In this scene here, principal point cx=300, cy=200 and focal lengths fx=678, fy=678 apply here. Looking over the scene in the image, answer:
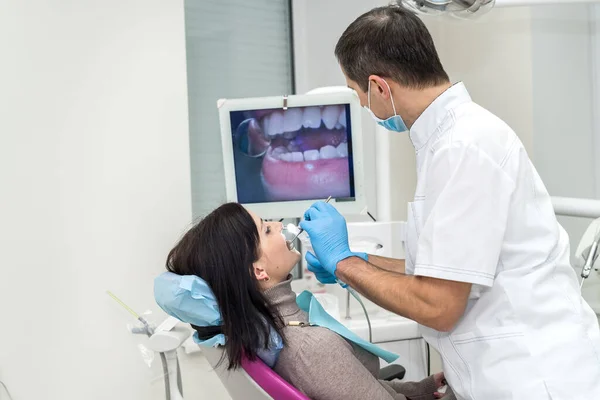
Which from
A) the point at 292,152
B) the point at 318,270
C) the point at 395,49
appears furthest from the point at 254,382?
the point at 292,152

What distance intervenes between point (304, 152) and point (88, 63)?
2.53ft

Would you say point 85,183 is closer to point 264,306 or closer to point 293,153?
point 293,153

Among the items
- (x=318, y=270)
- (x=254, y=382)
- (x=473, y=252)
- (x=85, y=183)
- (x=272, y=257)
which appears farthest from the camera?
(x=85, y=183)

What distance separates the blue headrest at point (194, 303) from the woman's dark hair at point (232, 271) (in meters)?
0.02

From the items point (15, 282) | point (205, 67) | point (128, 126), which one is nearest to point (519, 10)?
point (205, 67)

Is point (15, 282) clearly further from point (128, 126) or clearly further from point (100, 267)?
point (128, 126)

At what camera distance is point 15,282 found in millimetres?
2113

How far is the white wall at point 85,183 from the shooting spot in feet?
6.95

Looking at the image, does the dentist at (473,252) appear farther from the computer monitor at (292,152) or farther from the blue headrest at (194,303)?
the computer monitor at (292,152)

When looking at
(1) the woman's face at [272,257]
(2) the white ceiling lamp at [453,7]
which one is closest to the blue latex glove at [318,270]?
(1) the woman's face at [272,257]

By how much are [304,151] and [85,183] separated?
728 mm

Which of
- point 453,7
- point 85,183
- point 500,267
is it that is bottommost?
point 500,267

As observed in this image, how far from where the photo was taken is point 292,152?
2.25 metres

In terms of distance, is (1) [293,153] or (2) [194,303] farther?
(1) [293,153]
